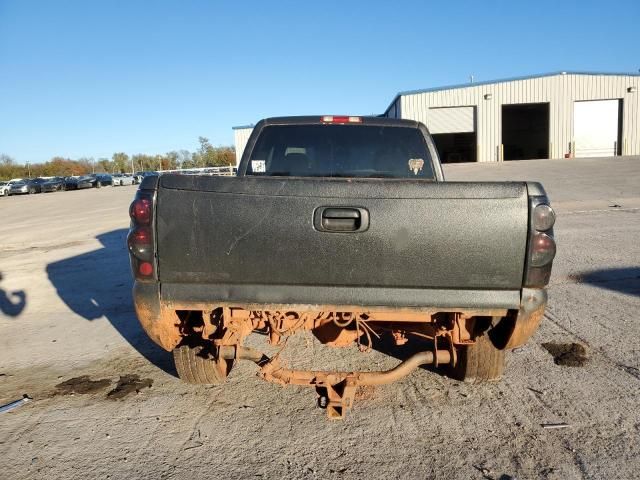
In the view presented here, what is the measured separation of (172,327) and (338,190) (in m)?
1.35

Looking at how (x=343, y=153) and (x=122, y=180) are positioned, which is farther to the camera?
(x=122, y=180)

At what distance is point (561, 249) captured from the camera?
8758mm

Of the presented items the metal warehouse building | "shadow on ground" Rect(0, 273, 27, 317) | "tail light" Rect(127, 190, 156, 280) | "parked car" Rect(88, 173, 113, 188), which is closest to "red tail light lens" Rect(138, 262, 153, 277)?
"tail light" Rect(127, 190, 156, 280)

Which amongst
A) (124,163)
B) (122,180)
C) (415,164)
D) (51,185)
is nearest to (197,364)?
(415,164)

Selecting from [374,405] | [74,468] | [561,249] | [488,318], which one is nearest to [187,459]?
[74,468]

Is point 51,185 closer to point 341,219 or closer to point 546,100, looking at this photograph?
point 546,100

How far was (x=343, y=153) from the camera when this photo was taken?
13.6 ft

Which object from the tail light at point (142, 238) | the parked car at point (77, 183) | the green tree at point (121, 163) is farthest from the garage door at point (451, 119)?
the green tree at point (121, 163)

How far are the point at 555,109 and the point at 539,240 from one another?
1468 inches

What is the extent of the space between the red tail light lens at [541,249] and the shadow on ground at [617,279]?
3.99m

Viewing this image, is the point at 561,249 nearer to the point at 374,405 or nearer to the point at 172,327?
the point at 374,405

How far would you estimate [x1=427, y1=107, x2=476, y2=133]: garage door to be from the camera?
3575 cm

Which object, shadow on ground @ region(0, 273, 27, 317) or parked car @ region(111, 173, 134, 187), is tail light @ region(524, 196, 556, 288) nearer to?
shadow on ground @ region(0, 273, 27, 317)

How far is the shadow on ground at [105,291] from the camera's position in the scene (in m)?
4.78
